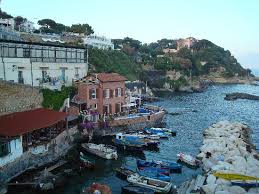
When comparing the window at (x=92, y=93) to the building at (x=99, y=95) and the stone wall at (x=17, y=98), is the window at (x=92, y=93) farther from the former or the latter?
the stone wall at (x=17, y=98)

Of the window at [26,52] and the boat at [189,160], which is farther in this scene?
the window at [26,52]

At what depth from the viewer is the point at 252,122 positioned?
84.0m

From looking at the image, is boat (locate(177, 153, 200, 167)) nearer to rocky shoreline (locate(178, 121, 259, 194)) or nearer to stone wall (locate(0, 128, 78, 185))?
rocky shoreline (locate(178, 121, 259, 194))

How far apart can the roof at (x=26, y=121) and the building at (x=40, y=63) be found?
1127 centimetres

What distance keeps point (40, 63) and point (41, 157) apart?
22296 millimetres

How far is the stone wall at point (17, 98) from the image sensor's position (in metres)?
42.9

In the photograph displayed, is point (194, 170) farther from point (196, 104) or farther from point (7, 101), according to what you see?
point (196, 104)

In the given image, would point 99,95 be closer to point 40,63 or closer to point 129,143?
point 40,63

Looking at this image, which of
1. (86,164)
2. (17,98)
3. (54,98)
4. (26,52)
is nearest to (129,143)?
(86,164)

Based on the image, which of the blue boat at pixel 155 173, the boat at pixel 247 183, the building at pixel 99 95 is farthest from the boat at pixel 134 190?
the building at pixel 99 95

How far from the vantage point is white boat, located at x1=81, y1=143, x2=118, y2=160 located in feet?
156

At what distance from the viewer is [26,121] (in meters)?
41.6

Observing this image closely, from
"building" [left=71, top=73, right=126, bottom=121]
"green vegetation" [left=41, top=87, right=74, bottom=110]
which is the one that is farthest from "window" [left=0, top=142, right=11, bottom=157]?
"building" [left=71, top=73, right=126, bottom=121]

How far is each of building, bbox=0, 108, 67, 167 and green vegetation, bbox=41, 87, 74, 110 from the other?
11.7 feet
